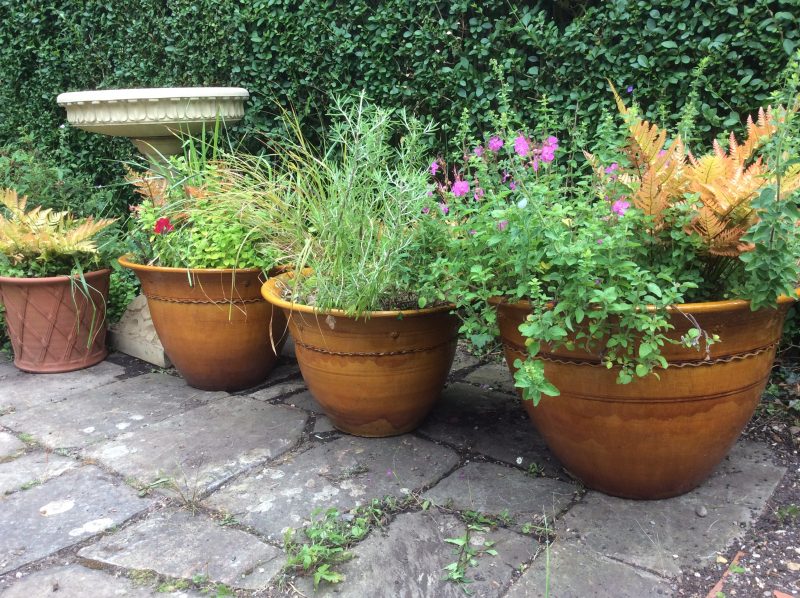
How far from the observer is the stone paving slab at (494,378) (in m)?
2.74

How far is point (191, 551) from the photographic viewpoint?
167 cm

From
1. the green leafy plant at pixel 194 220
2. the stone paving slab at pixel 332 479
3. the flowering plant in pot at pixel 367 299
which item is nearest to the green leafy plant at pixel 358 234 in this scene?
the flowering plant in pot at pixel 367 299

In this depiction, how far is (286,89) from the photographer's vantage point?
3.51m

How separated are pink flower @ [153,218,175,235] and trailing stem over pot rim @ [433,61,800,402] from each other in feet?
4.66

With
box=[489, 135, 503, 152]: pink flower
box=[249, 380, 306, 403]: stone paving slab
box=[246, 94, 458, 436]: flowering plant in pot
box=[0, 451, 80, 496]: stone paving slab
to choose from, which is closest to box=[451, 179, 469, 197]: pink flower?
box=[246, 94, 458, 436]: flowering plant in pot

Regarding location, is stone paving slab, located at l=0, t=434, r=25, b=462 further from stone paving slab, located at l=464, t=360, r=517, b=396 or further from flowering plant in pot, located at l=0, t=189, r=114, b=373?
stone paving slab, located at l=464, t=360, r=517, b=396

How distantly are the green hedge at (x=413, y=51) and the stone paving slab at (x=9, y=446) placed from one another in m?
2.01

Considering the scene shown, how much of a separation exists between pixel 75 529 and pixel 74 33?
12.6ft

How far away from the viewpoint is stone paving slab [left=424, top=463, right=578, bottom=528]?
5.98 ft

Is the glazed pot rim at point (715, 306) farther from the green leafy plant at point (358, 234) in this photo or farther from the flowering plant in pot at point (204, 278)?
the flowering plant in pot at point (204, 278)

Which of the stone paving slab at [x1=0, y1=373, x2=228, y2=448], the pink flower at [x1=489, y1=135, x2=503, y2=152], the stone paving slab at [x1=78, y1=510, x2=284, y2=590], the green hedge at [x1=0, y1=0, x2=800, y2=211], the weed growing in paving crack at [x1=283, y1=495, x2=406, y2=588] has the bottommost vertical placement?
the stone paving slab at [x1=0, y1=373, x2=228, y2=448]

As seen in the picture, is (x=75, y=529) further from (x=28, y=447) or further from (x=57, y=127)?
(x=57, y=127)

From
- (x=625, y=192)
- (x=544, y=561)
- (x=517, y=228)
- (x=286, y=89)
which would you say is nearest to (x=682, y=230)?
(x=625, y=192)

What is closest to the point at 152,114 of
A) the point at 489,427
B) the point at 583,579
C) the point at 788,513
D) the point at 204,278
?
the point at 204,278
